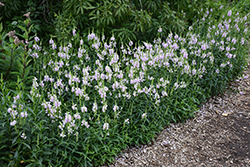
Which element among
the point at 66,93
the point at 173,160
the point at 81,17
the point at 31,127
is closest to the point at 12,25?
the point at 81,17

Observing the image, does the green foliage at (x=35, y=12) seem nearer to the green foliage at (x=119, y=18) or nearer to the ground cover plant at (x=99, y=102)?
the green foliage at (x=119, y=18)

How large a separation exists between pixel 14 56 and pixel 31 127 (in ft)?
4.51

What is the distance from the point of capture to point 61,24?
15.2ft

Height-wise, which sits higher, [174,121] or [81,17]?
[81,17]

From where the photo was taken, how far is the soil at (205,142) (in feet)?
11.0

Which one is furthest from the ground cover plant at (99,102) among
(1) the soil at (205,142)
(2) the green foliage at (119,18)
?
(2) the green foliage at (119,18)

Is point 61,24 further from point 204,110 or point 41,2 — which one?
point 204,110

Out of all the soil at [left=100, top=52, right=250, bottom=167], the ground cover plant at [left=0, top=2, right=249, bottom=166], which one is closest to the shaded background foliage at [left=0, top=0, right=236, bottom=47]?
the ground cover plant at [left=0, top=2, right=249, bottom=166]

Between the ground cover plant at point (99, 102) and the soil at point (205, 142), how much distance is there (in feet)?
0.56

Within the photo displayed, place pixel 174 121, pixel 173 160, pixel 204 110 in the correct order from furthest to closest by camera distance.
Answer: pixel 204 110 < pixel 174 121 < pixel 173 160

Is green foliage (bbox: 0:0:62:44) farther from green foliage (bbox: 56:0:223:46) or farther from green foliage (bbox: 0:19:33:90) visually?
green foliage (bbox: 0:19:33:90)

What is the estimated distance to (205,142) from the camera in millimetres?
3727

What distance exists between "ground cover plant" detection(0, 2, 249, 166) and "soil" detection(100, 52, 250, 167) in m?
0.17

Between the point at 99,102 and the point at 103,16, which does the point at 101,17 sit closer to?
the point at 103,16
